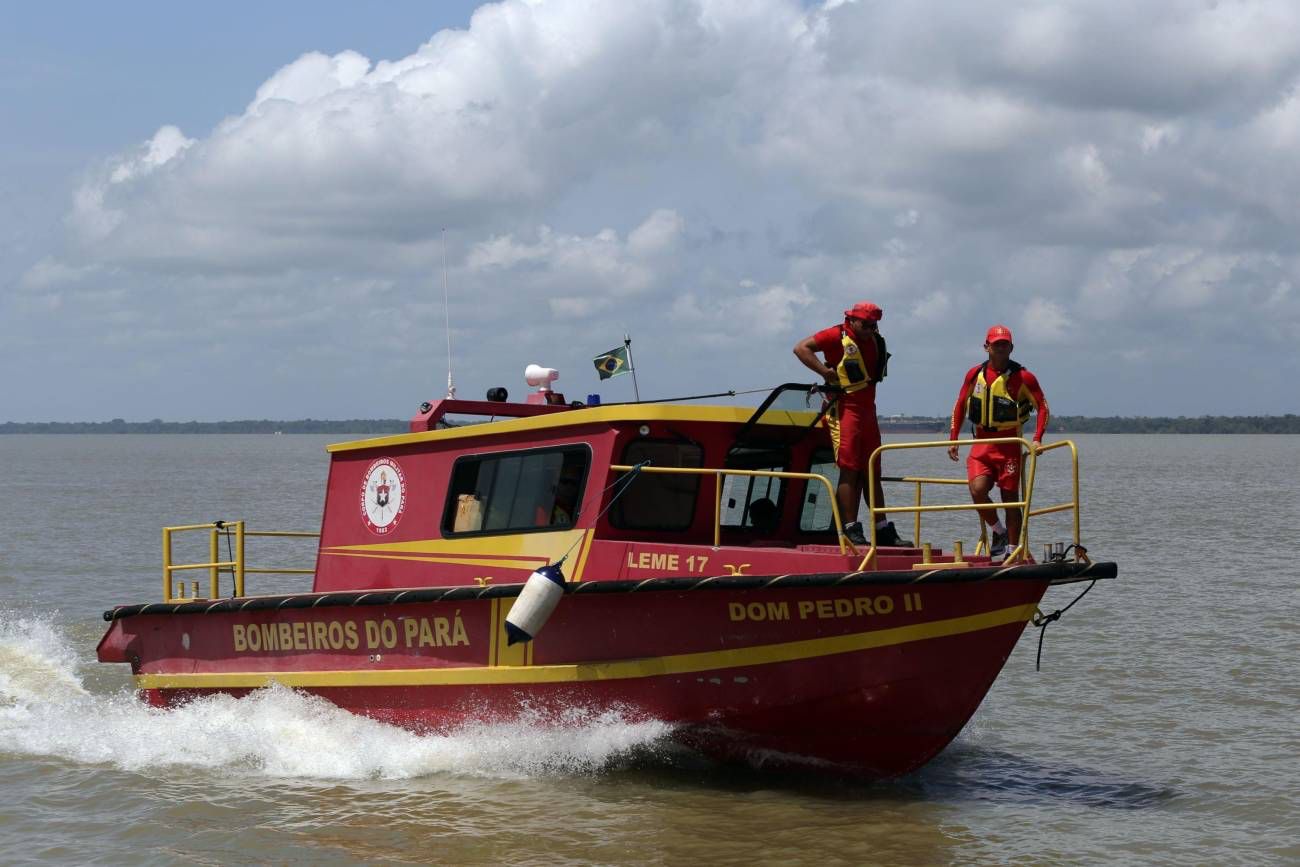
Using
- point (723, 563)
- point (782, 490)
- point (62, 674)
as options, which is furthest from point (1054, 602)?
point (62, 674)

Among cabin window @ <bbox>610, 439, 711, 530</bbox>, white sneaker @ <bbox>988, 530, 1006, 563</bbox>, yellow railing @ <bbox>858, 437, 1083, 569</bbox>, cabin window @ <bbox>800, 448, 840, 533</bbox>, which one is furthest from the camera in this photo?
cabin window @ <bbox>800, 448, 840, 533</bbox>

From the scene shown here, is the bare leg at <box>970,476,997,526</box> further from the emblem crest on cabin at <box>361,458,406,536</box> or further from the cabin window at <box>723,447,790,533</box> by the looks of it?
the emblem crest on cabin at <box>361,458,406,536</box>

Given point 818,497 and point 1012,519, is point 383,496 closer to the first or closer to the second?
point 818,497

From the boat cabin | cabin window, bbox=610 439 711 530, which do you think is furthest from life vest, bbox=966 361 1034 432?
cabin window, bbox=610 439 711 530

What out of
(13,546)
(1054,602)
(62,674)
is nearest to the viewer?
(62,674)

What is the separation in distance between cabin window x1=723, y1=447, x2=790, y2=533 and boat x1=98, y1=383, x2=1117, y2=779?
13mm

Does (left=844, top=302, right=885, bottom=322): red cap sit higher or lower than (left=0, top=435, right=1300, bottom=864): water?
higher

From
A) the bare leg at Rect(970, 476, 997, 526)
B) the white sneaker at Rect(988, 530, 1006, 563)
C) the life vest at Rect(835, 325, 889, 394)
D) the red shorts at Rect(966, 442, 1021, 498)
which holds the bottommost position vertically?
the white sneaker at Rect(988, 530, 1006, 563)

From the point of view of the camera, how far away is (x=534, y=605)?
820 cm

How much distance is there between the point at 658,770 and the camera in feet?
30.2

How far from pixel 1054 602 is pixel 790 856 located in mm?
10191

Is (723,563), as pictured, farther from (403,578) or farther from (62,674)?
(62,674)

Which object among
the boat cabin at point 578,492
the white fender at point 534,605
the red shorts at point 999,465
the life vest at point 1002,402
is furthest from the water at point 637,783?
the life vest at point 1002,402

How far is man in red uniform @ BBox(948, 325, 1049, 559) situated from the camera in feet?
28.7
